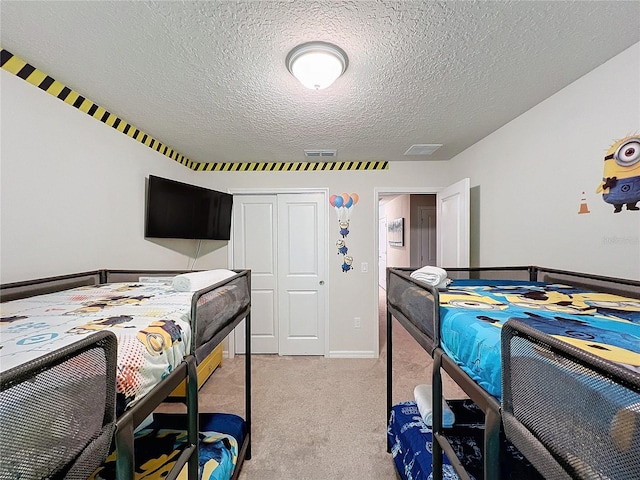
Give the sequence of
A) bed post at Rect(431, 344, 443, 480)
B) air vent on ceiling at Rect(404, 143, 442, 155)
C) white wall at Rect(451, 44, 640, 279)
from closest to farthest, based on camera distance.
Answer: bed post at Rect(431, 344, 443, 480)
white wall at Rect(451, 44, 640, 279)
air vent on ceiling at Rect(404, 143, 442, 155)

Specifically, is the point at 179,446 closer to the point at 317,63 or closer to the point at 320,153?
the point at 317,63

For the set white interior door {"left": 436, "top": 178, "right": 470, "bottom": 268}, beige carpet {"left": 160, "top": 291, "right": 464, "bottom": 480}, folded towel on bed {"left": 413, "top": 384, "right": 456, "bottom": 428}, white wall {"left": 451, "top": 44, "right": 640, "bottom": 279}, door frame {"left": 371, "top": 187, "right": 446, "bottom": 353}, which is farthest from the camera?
door frame {"left": 371, "top": 187, "right": 446, "bottom": 353}

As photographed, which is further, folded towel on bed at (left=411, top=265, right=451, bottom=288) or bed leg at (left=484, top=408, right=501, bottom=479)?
folded towel on bed at (left=411, top=265, right=451, bottom=288)

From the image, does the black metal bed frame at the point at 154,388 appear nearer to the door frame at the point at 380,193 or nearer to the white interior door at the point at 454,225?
the door frame at the point at 380,193

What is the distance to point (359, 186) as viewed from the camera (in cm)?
A: 335

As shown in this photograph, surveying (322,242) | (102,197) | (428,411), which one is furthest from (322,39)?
(322,242)

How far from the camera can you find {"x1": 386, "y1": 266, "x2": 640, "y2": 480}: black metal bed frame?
746mm

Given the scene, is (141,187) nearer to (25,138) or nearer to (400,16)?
(25,138)

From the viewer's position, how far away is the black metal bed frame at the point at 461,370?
0.75 metres

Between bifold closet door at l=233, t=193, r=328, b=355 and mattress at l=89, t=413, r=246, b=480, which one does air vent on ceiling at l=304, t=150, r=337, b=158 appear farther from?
mattress at l=89, t=413, r=246, b=480

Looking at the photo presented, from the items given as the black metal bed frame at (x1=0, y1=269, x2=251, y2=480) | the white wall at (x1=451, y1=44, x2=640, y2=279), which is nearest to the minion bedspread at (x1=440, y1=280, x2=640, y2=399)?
the white wall at (x1=451, y1=44, x2=640, y2=279)

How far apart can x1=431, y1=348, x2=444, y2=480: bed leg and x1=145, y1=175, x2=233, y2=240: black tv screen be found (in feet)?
8.01

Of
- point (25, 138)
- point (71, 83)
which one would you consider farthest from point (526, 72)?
Result: point (25, 138)

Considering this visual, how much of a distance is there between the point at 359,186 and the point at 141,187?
2.30 m
